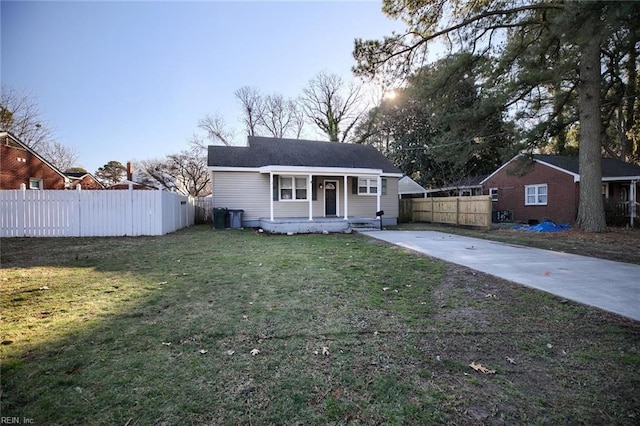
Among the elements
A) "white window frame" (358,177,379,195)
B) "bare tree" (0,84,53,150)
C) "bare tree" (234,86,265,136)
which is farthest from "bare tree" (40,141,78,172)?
"white window frame" (358,177,379,195)

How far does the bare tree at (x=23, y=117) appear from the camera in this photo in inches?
861

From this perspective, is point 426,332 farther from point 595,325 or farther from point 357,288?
point 595,325

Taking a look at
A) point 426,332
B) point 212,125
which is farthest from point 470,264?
point 212,125

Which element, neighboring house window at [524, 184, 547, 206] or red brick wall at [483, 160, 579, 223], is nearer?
red brick wall at [483, 160, 579, 223]

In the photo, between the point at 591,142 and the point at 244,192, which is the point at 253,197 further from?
the point at 591,142

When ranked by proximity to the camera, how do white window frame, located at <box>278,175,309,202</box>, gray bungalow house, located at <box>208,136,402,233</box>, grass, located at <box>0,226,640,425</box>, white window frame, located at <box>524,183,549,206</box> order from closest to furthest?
grass, located at <box>0,226,640,425</box>, gray bungalow house, located at <box>208,136,402,233</box>, white window frame, located at <box>278,175,309,202</box>, white window frame, located at <box>524,183,549,206</box>

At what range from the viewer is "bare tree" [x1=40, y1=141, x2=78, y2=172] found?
3029 centimetres

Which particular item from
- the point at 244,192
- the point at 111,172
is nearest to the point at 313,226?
the point at 244,192

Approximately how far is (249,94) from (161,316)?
115 ft

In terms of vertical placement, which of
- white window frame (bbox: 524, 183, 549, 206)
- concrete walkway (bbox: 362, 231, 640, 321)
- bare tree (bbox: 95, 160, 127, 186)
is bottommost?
concrete walkway (bbox: 362, 231, 640, 321)

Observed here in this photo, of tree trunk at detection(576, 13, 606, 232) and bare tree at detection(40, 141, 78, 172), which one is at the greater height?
bare tree at detection(40, 141, 78, 172)

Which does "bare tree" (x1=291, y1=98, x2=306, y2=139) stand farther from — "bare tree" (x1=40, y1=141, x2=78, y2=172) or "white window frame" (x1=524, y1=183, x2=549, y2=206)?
"bare tree" (x1=40, y1=141, x2=78, y2=172)

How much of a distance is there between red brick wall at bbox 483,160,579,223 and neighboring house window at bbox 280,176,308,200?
32.7 feet

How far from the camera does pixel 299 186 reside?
1589 cm
